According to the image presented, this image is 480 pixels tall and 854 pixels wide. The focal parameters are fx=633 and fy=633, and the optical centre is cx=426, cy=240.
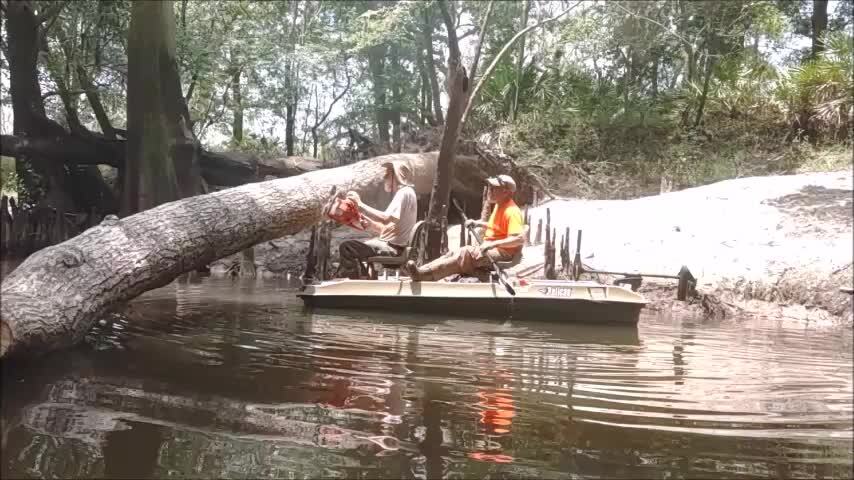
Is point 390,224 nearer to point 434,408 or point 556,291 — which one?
point 556,291

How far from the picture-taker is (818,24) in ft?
5.46

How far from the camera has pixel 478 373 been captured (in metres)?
3.07

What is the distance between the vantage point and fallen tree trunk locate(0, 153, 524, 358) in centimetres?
309

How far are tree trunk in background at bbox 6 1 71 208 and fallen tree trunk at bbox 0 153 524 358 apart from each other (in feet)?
6.70

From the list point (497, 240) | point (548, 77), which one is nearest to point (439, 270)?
point (497, 240)

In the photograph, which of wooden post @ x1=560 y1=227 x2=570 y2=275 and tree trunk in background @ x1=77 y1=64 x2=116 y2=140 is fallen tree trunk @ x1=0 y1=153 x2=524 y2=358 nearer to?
wooden post @ x1=560 y1=227 x2=570 y2=275

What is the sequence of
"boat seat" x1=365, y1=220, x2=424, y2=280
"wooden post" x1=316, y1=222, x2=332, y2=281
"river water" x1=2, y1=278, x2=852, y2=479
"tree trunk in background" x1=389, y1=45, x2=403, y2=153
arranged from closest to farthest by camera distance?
"river water" x1=2, y1=278, x2=852, y2=479, "boat seat" x1=365, y1=220, x2=424, y2=280, "wooden post" x1=316, y1=222, x2=332, y2=281, "tree trunk in background" x1=389, y1=45, x2=403, y2=153

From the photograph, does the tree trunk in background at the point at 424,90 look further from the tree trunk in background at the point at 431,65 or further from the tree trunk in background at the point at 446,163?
the tree trunk in background at the point at 446,163

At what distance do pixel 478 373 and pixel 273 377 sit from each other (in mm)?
968

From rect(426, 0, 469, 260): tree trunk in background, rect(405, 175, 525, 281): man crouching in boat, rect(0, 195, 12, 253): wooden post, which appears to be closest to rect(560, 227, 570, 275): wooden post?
rect(426, 0, 469, 260): tree trunk in background

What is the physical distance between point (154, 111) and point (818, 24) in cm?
826

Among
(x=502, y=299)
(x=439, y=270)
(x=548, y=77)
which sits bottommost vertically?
(x=502, y=299)

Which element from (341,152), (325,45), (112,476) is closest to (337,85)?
(325,45)

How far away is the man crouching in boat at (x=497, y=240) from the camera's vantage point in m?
5.12
